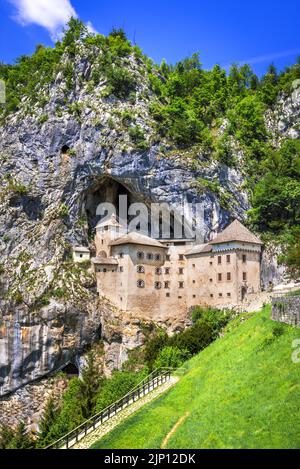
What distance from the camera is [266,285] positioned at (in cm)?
6081

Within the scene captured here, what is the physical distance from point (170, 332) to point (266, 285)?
484 inches

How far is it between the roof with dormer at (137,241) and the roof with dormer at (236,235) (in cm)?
773

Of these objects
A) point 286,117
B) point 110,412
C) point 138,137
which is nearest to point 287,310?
point 110,412

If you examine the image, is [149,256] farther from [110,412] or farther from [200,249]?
[110,412]

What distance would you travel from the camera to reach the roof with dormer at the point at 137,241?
64.3 m

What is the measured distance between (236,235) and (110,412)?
30.4 metres

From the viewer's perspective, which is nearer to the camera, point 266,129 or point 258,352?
point 258,352

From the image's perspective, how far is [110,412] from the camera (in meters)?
33.9

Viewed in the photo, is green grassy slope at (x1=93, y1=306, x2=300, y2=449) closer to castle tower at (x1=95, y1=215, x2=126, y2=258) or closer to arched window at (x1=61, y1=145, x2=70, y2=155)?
castle tower at (x1=95, y1=215, x2=126, y2=258)

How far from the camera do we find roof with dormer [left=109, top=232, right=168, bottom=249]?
6431 centimetres

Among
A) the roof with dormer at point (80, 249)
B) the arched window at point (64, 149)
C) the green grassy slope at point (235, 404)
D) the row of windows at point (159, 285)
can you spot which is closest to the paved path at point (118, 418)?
the green grassy slope at point (235, 404)

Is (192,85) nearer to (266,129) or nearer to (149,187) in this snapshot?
(266,129)

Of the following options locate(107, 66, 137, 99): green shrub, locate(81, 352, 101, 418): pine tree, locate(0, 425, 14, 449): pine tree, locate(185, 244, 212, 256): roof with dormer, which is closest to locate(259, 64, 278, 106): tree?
locate(107, 66, 137, 99): green shrub

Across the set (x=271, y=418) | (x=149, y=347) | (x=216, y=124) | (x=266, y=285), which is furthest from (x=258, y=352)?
(x=216, y=124)
